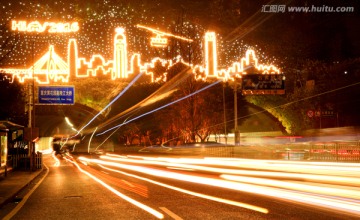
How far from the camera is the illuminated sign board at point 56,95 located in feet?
112

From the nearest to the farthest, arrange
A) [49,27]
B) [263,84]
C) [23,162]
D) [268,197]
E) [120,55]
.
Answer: [268,197] → [120,55] → [49,27] → [23,162] → [263,84]

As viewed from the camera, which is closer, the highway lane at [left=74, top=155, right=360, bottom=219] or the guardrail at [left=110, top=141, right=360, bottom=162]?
the highway lane at [left=74, top=155, right=360, bottom=219]

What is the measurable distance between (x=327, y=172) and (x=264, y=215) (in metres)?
7.72

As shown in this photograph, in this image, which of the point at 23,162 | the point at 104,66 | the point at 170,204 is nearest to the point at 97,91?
the point at 23,162

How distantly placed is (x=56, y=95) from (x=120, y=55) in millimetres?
9298

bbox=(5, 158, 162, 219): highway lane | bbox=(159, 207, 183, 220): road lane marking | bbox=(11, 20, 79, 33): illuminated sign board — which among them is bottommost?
bbox=(5, 158, 162, 219): highway lane

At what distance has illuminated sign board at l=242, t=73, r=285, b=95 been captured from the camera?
105 ft

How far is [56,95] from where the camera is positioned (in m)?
34.8

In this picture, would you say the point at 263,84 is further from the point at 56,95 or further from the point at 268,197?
the point at 268,197

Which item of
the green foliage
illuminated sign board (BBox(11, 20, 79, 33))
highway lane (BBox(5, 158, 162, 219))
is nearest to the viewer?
highway lane (BBox(5, 158, 162, 219))

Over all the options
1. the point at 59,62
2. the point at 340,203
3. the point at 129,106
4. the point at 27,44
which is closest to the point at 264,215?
the point at 340,203

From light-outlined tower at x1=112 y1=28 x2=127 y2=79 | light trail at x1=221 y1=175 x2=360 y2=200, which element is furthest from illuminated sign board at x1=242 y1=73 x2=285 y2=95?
light trail at x1=221 y1=175 x2=360 y2=200

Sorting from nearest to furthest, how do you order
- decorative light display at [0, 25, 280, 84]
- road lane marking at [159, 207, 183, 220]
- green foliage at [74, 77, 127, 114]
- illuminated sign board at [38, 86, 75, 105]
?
road lane marking at [159, 207, 183, 220]
decorative light display at [0, 25, 280, 84]
illuminated sign board at [38, 86, 75, 105]
green foliage at [74, 77, 127, 114]

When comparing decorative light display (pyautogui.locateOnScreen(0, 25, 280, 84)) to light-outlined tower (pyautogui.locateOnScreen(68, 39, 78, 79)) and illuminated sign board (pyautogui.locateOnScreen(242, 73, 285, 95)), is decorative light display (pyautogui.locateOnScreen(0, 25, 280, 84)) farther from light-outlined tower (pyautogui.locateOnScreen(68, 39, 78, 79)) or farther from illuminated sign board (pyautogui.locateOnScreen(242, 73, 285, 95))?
illuminated sign board (pyautogui.locateOnScreen(242, 73, 285, 95))
